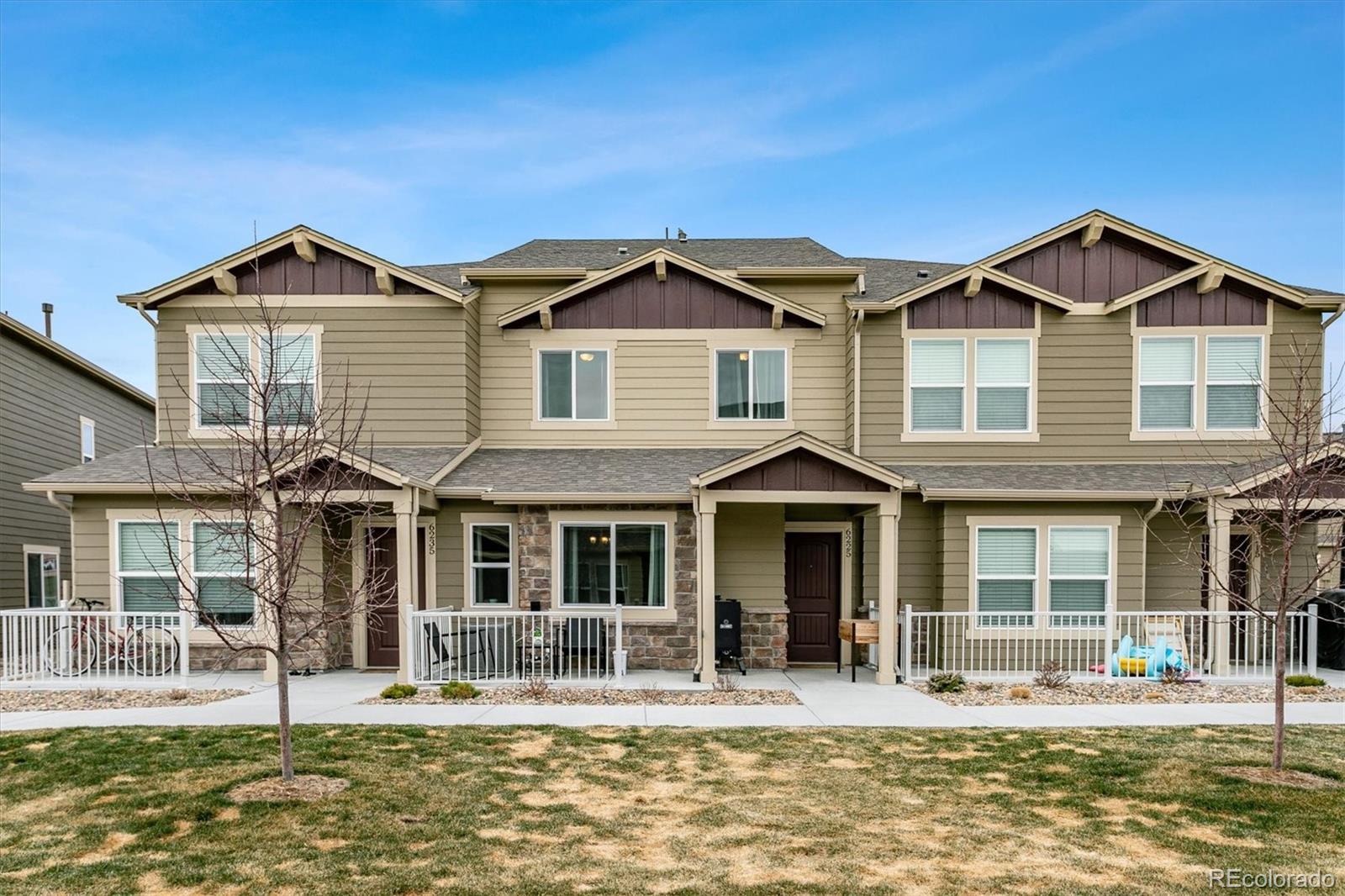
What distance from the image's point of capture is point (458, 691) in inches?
382

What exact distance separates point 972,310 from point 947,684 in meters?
6.23

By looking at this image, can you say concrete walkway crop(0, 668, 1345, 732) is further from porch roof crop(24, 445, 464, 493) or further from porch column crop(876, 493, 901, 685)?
porch roof crop(24, 445, 464, 493)

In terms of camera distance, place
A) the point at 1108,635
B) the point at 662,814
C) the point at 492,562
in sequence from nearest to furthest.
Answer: the point at 662,814 < the point at 1108,635 < the point at 492,562

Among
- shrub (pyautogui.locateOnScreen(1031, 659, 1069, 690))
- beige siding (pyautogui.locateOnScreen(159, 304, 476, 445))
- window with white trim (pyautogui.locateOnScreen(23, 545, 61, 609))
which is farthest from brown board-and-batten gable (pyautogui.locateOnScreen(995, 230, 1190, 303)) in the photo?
window with white trim (pyautogui.locateOnScreen(23, 545, 61, 609))

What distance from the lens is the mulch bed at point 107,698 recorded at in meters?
9.28

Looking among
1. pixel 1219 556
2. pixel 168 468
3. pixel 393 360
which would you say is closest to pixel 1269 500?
pixel 1219 556

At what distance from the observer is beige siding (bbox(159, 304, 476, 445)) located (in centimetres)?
1272

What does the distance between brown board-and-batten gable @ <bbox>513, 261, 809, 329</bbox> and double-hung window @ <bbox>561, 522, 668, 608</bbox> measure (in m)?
3.63

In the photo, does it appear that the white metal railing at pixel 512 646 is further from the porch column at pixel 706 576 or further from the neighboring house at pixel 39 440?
the neighboring house at pixel 39 440

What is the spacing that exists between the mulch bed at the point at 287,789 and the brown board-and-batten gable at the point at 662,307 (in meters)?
8.60

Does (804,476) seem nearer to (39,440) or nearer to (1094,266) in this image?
(1094,266)

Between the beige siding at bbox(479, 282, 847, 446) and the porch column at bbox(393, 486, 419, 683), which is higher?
the beige siding at bbox(479, 282, 847, 446)

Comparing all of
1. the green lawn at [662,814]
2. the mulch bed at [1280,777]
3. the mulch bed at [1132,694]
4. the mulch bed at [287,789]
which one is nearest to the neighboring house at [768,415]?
the mulch bed at [1132,694]

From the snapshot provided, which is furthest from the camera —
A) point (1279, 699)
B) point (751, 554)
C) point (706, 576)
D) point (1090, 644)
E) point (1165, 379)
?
point (1165, 379)
